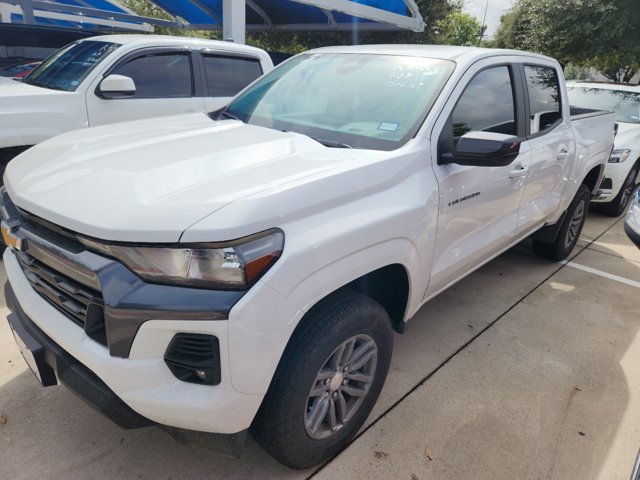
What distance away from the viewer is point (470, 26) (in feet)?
Result: 111

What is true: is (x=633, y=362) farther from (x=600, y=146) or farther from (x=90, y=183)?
(x=90, y=183)

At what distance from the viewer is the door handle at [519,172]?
120 inches

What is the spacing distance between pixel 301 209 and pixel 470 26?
37160mm

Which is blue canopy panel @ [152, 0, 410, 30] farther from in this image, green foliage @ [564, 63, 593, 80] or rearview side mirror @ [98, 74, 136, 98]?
green foliage @ [564, 63, 593, 80]

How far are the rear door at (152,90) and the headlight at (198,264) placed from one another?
341 centimetres

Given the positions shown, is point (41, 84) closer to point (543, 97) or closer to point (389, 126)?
point (389, 126)

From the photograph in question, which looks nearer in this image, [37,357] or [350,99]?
[37,357]

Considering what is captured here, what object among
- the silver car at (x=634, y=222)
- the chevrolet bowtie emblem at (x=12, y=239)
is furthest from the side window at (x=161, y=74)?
the silver car at (x=634, y=222)

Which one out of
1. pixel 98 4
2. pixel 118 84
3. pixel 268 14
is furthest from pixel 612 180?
pixel 98 4

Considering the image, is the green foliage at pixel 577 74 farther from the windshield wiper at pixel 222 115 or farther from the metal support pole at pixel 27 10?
the windshield wiper at pixel 222 115

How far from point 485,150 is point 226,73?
13.0ft

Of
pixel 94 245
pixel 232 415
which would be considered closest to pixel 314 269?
pixel 232 415

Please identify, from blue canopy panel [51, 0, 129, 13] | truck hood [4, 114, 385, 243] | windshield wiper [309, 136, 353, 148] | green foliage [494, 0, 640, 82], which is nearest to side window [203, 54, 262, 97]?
truck hood [4, 114, 385, 243]

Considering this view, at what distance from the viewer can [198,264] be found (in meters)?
1.54
